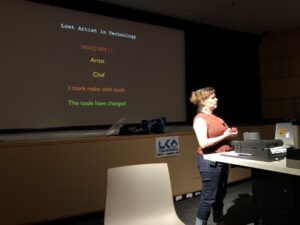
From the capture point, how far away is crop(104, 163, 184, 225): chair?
1.74 m

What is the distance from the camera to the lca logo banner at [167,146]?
3451 millimetres

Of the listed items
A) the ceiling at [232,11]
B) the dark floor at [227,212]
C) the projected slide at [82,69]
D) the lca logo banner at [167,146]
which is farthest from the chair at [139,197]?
the ceiling at [232,11]

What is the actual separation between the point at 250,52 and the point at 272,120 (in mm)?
1239

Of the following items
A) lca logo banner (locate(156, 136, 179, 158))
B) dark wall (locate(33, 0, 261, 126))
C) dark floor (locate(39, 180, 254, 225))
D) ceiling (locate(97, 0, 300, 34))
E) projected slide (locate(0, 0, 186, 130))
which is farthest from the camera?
dark wall (locate(33, 0, 261, 126))

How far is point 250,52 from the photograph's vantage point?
534cm

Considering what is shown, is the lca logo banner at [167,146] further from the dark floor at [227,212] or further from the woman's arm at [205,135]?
the woman's arm at [205,135]

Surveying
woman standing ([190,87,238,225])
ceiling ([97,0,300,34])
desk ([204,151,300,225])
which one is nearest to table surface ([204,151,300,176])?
desk ([204,151,300,225])

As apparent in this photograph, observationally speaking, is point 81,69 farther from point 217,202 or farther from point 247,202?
point 247,202

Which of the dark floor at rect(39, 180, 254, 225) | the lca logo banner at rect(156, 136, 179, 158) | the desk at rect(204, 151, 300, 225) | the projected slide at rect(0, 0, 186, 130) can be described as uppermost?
the projected slide at rect(0, 0, 186, 130)

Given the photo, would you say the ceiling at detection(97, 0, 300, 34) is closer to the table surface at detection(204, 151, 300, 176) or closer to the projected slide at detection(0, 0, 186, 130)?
the projected slide at detection(0, 0, 186, 130)

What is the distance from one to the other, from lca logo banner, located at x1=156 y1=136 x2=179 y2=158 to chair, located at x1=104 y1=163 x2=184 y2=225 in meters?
1.54

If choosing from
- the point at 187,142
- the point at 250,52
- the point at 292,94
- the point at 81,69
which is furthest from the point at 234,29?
the point at 81,69

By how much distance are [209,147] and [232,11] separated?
246 cm

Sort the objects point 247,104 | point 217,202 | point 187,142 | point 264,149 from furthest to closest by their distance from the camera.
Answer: point 247,104 → point 187,142 → point 217,202 → point 264,149
